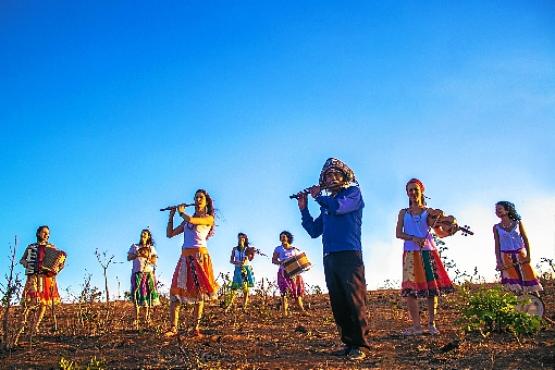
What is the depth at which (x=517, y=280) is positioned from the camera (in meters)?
8.18

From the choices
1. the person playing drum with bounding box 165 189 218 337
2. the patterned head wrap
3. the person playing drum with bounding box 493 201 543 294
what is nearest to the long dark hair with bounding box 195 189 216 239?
the person playing drum with bounding box 165 189 218 337

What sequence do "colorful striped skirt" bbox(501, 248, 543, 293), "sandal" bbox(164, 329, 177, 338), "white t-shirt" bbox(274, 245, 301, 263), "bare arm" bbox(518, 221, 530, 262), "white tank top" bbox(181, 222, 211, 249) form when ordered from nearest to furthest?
1. "sandal" bbox(164, 329, 177, 338)
2. "white tank top" bbox(181, 222, 211, 249)
3. "colorful striped skirt" bbox(501, 248, 543, 293)
4. "bare arm" bbox(518, 221, 530, 262)
5. "white t-shirt" bbox(274, 245, 301, 263)

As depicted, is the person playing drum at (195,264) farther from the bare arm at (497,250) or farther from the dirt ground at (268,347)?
the bare arm at (497,250)

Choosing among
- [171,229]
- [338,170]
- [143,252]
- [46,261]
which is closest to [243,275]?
[143,252]

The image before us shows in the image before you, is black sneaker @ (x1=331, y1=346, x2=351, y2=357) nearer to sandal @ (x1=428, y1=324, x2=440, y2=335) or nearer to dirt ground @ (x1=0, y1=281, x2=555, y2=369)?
dirt ground @ (x1=0, y1=281, x2=555, y2=369)

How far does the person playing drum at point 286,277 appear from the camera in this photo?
1117 centimetres

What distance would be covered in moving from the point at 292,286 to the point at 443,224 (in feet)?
16.2

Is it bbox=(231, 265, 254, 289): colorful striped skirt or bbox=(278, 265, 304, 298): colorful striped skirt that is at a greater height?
bbox=(231, 265, 254, 289): colorful striped skirt

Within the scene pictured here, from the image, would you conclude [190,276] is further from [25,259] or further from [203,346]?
[25,259]

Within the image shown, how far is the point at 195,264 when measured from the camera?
7.38m

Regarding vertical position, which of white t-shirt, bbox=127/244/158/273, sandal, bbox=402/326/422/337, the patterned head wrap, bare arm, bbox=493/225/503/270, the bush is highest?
the patterned head wrap

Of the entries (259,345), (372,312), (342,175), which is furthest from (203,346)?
(372,312)

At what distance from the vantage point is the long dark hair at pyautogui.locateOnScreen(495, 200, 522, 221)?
837 centimetres

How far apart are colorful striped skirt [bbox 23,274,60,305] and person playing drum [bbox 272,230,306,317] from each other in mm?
4221
